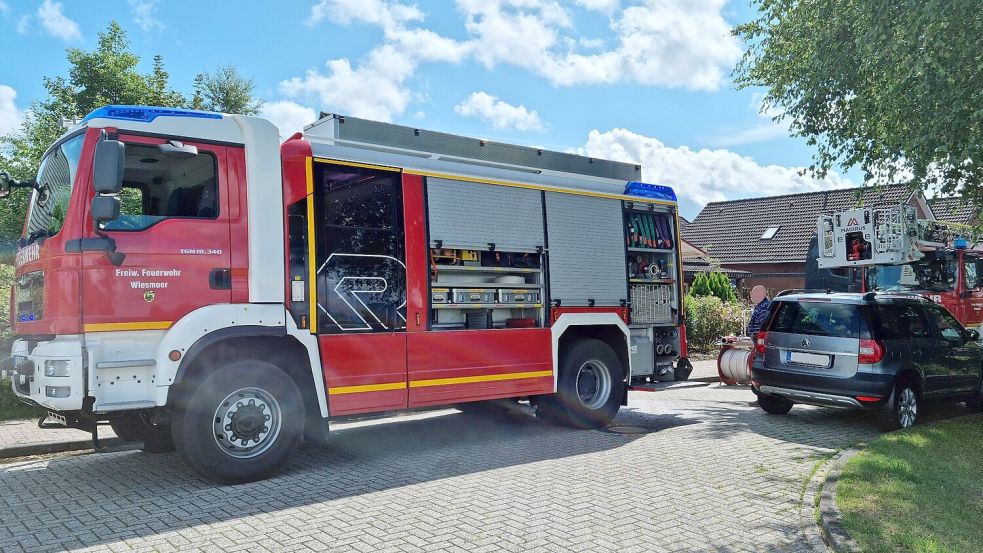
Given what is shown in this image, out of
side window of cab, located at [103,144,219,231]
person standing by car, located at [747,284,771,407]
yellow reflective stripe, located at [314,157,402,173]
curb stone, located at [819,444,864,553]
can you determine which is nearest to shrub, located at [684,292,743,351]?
person standing by car, located at [747,284,771,407]

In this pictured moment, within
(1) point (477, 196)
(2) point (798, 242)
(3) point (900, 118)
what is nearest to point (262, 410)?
(1) point (477, 196)

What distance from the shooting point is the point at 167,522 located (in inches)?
205

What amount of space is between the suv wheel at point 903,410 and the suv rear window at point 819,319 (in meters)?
0.91

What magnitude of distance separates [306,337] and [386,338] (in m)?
0.84

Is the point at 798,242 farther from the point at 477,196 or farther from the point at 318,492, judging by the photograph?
the point at 318,492

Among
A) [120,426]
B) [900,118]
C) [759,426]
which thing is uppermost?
[900,118]

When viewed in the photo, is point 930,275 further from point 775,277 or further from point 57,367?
point 775,277

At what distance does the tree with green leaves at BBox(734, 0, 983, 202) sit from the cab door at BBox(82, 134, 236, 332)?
263 inches

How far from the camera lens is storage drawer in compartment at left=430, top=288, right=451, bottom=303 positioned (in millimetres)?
7516

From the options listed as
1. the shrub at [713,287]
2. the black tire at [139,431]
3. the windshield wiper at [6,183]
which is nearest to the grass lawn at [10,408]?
the black tire at [139,431]

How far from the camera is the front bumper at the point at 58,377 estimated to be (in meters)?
5.55

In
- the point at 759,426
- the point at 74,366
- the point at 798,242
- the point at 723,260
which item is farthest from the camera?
the point at 723,260

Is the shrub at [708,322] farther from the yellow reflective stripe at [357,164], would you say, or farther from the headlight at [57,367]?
the headlight at [57,367]

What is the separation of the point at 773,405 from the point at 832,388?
53.8 inches
